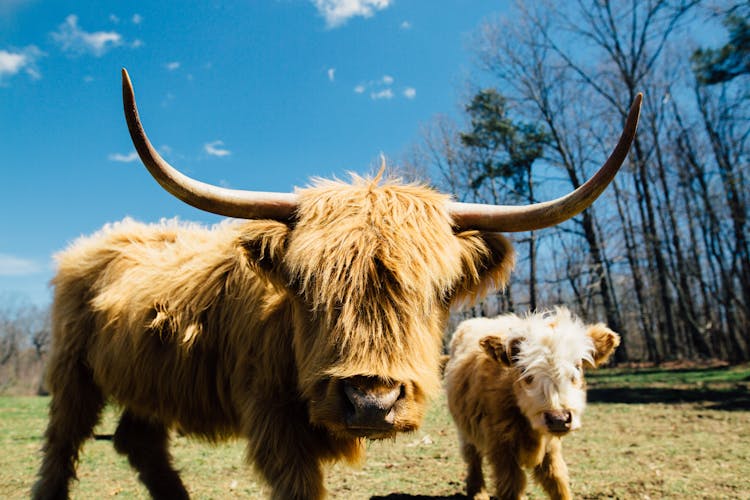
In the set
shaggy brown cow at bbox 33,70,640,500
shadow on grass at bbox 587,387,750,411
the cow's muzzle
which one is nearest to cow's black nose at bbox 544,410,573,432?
shaggy brown cow at bbox 33,70,640,500

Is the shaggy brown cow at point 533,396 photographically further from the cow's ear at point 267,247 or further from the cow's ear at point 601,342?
the cow's ear at point 267,247

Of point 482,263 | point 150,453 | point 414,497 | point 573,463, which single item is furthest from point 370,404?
point 573,463

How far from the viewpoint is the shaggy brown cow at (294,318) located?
6.51 ft

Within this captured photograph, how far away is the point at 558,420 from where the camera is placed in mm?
3555

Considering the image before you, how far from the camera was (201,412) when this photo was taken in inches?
114

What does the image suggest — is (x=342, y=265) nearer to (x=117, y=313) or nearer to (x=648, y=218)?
(x=117, y=313)

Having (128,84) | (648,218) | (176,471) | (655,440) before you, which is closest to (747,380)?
(655,440)

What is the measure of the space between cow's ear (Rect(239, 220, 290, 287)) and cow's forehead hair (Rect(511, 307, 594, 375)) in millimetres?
2414

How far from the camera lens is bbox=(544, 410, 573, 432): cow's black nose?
11.6 feet

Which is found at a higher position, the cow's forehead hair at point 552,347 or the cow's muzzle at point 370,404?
the cow's forehead hair at point 552,347

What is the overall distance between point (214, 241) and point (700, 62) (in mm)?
16995

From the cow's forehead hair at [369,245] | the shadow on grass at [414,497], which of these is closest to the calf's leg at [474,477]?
the shadow on grass at [414,497]

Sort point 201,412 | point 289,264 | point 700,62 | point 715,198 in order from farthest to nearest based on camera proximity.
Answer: point 715,198, point 700,62, point 201,412, point 289,264

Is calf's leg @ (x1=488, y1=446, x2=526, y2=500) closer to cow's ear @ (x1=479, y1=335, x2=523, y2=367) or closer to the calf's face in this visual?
the calf's face
